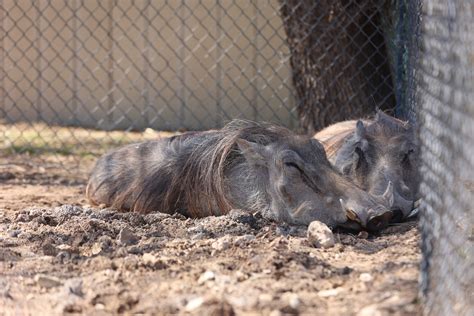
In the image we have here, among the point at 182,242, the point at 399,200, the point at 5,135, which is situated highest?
the point at 5,135

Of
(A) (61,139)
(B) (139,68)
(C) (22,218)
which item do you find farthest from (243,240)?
(B) (139,68)

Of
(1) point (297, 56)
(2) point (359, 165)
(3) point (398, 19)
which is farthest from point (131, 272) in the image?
(1) point (297, 56)

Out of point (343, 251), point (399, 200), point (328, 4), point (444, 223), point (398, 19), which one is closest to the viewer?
point (444, 223)

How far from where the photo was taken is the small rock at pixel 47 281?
332 cm

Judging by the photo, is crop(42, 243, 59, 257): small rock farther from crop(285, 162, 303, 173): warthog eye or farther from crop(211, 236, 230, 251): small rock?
crop(285, 162, 303, 173): warthog eye

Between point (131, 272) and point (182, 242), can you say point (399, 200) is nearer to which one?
point (182, 242)

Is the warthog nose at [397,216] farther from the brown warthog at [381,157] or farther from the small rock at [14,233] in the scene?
the small rock at [14,233]

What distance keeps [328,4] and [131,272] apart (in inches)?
152

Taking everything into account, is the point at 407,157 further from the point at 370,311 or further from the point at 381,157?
the point at 370,311

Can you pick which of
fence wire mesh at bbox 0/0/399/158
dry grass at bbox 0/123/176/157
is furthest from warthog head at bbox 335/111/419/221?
dry grass at bbox 0/123/176/157

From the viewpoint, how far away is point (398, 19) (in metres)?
6.25

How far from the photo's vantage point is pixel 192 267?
11.2ft

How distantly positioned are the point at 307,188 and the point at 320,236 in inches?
22.6

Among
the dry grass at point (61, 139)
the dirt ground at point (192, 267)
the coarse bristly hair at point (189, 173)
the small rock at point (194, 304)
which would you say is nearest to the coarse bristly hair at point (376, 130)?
the coarse bristly hair at point (189, 173)
